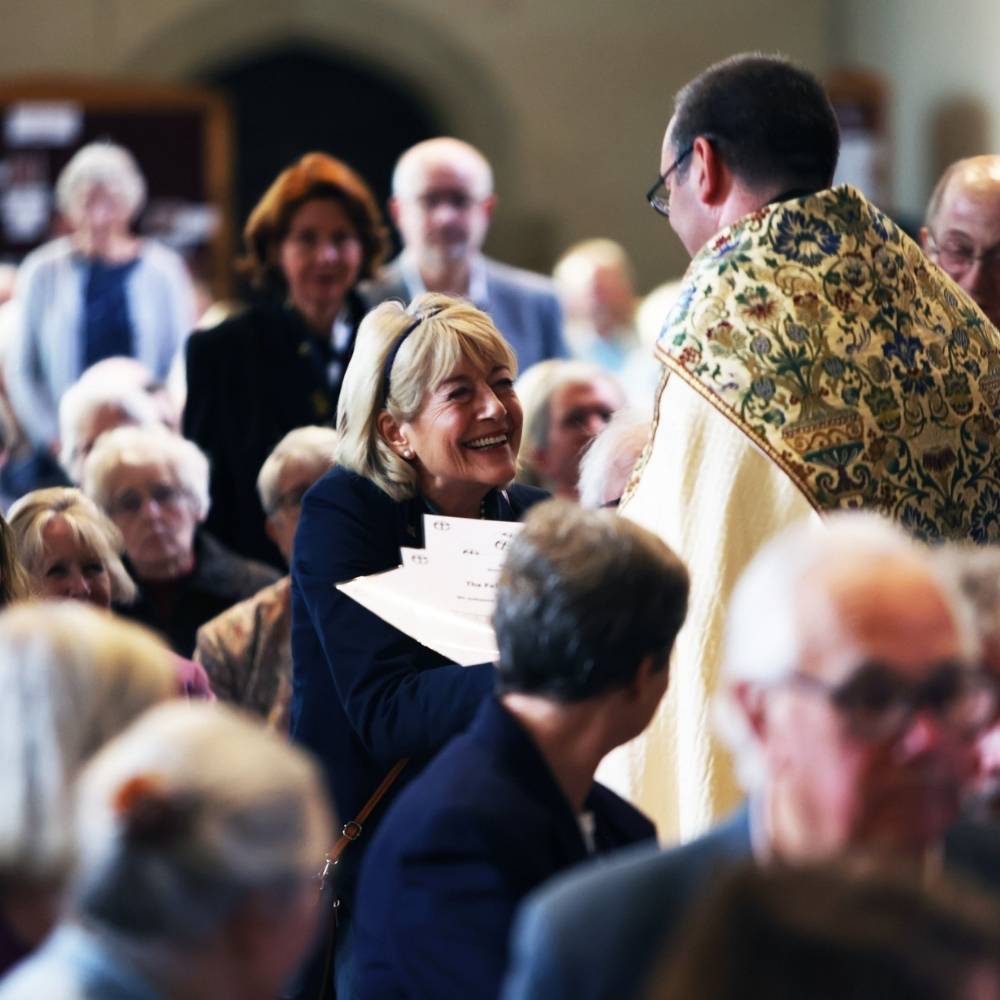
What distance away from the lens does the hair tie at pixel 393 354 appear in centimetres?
382

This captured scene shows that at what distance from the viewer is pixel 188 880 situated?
2.04m

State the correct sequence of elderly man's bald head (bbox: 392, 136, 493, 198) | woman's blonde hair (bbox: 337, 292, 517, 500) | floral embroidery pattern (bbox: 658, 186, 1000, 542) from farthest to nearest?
elderly man's bald head (bbox: 392, 136, 493, 198), woman's blonde hair (bbox: 337, 292, 517, 500), floral embroidery pattern (bbox: 658, 186, 1000, 542)

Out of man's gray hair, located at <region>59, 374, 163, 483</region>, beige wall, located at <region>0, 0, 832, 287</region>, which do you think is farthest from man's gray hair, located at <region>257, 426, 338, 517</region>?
beige wall, located at <region>0, 0, 832, 287</region>

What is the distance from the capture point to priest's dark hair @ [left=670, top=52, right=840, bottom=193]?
11.9ft

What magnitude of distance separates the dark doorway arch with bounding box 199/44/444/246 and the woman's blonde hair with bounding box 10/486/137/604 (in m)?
9.93

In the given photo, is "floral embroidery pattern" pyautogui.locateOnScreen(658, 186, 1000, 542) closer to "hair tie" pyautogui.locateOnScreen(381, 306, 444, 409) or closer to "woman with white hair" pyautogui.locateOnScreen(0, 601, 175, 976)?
"hair tie" pyautogui.locateOnScreen(381, 306, 444, 409)

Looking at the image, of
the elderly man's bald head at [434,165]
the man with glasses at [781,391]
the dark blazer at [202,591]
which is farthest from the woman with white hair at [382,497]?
the elderly man's bald head at [434,165]

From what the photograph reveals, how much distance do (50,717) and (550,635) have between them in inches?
27.2

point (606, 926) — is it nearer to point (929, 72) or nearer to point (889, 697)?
point (889, 697)

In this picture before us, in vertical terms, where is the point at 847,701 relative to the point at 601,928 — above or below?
above

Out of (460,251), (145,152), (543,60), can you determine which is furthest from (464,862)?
(543,60)

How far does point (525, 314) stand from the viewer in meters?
6.93

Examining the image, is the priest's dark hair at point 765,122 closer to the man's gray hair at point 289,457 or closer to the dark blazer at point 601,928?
the dark blazer at point 601,928

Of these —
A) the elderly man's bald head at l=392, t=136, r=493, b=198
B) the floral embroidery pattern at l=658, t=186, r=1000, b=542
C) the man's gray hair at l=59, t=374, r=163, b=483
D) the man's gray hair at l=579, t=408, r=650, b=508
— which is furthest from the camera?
the elderly man's bald head at l=392, t=136, r=493, b=198
